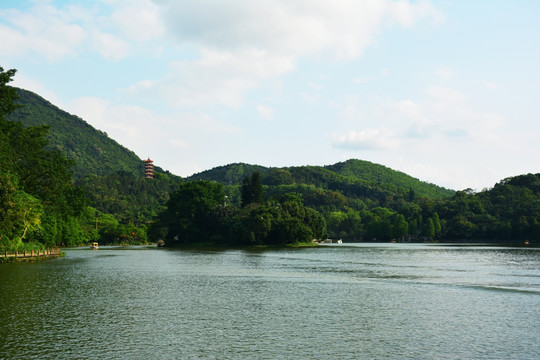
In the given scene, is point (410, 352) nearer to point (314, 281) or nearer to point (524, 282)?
point (314, 281)

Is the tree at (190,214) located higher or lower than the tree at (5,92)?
lower

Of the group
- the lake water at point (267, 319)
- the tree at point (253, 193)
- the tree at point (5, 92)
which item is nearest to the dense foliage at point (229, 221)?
the tree at point (253, 193)

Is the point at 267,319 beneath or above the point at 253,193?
beneath

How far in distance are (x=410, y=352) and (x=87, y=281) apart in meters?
34.6

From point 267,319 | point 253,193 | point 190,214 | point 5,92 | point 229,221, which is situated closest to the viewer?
point 267,319

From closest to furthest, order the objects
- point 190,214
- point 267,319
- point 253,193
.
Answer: point 267,319, point 190,214, point 253,193

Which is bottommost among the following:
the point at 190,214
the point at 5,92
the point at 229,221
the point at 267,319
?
the point at 267,319

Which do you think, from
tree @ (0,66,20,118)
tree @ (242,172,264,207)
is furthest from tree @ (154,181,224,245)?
tree @ (0,66,20,118)

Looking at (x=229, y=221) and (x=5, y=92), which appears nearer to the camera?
(x=5, y=92)

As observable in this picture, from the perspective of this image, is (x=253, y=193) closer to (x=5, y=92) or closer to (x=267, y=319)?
(x=5, y=92)

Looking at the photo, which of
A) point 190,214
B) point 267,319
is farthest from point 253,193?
point 267,319

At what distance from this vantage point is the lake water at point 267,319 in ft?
65.3

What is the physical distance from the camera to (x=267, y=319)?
26656 mm

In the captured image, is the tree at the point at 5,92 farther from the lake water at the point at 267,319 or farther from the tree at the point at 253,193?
the tree at the point at 253,193
